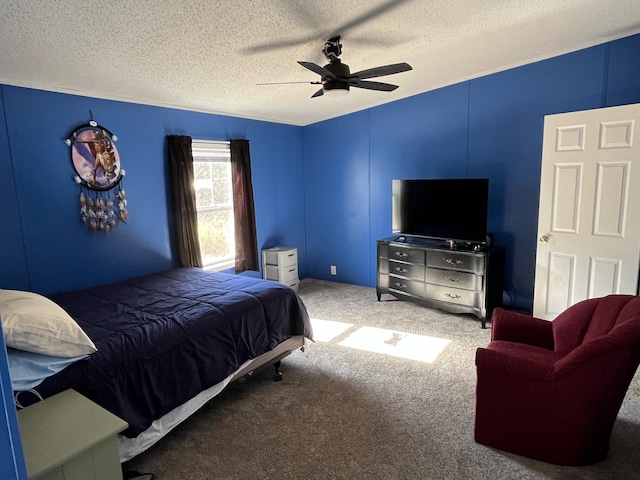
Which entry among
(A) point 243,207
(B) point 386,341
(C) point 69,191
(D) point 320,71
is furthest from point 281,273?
(D) point 320,71

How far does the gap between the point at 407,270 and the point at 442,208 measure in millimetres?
783

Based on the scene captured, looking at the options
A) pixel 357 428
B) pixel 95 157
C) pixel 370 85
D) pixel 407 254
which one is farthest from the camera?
pixel 407 254

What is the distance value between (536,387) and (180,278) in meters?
2.84

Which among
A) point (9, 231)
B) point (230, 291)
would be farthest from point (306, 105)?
point (9, 231)

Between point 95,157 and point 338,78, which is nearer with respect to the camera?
point 338,78

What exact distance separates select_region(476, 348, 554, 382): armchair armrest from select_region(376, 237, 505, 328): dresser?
1.82 meters

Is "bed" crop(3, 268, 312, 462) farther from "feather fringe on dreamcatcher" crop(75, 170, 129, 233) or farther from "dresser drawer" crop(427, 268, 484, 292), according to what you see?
"dresser drawer" crop(427, 268, 484, 292)

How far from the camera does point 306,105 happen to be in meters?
4.48

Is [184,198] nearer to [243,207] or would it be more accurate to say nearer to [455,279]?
[243,207]

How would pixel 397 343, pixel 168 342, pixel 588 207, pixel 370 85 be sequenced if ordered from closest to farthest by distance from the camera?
pixel 168 342 → pixel 370 85 → pixel 588 207 → pixel 397 343

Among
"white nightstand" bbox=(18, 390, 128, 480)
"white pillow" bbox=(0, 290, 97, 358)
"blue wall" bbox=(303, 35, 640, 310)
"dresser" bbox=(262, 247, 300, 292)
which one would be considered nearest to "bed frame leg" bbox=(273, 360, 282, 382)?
"white pillow" bbox=(0, 290, 97, 358)

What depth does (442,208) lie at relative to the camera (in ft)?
13.0

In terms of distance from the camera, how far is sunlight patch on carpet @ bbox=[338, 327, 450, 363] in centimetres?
319

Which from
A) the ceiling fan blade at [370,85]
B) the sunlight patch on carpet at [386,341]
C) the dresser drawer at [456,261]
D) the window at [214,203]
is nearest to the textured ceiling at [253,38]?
the ceiling fan blade at [370,85]
